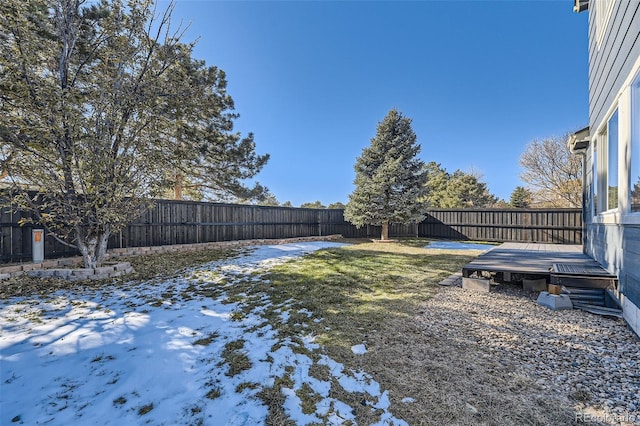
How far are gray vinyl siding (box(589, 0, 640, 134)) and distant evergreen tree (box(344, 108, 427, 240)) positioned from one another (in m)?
6.40

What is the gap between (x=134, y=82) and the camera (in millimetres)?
5523

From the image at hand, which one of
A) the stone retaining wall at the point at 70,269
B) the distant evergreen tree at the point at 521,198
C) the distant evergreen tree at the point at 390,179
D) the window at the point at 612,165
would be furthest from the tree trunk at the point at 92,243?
Result: the distant evergreen tree at the point at 521,198

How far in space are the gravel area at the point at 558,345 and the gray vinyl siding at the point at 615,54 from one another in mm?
3026

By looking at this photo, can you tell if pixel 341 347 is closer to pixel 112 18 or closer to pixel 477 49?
pixel 112 18

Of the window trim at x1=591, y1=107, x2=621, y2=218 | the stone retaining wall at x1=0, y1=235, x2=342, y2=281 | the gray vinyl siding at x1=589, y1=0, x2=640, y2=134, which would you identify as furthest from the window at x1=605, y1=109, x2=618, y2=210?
the stone retaining wall at x1=0, y1=235, x2=342, y2=281

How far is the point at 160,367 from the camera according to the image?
7.07 feet

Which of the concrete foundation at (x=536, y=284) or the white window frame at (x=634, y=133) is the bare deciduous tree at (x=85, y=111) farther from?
the white window frame at (x=634, y=133)

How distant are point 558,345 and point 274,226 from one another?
32.2 ft

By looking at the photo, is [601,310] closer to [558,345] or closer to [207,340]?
[558,345]

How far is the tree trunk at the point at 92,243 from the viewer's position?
5.05 metres

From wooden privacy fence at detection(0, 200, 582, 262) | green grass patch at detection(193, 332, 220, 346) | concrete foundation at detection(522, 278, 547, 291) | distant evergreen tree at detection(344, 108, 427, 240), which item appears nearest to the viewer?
green grass patch at detection(193, 332, 220, 346)

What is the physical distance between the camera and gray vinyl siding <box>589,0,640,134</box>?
9.40ft

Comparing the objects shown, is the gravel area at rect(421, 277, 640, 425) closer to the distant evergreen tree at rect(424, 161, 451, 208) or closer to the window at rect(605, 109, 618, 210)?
the window at rect(605, 109, 618, 210)

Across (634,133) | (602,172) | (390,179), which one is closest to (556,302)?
(634,133)
